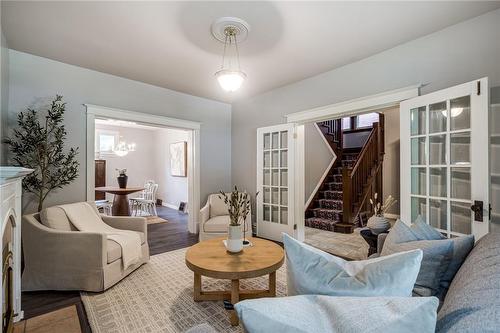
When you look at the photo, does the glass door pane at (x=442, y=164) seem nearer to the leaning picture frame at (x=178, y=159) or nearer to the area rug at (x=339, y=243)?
the area rug at (x=339, y=243)

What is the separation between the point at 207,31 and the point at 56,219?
257 centimetres

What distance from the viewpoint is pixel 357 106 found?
10.4 ft

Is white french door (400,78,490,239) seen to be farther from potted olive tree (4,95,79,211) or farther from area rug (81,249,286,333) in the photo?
potted olive tree (4,95,79,211)

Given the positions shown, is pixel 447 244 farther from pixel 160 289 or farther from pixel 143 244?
pixel 143 244

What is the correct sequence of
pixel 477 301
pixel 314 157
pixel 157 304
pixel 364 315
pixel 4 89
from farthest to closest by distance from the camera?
1. pixel 314 157
2. pixel 4 89
3. pixel 157 304
4. pixel 477 301
5. pixel 364 315

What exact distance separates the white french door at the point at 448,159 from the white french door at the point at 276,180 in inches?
65.9

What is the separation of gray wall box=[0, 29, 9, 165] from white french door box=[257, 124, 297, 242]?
11.2 feet

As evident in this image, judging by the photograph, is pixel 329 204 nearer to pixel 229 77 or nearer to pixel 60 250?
pixel 229 77

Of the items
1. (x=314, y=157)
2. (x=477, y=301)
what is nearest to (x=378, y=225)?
(x=477, y=301)

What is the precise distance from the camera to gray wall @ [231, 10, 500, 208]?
7.38 feet

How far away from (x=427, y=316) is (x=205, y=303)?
2.06 m

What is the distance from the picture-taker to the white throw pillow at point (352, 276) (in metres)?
0.83

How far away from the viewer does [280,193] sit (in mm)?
4234

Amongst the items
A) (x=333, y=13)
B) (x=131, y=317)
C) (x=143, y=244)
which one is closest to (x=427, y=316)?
(x=131, y=317)
